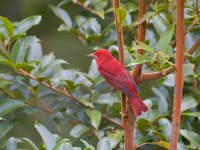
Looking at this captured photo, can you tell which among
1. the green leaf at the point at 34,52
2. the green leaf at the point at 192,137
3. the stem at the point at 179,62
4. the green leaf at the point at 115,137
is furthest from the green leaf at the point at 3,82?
the stem at the point at 179,62

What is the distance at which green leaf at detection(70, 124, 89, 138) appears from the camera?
2133 millimetres

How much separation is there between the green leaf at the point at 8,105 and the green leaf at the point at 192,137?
0.60 meters

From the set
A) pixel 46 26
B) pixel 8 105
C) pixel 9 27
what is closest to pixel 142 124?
pixel 8 105

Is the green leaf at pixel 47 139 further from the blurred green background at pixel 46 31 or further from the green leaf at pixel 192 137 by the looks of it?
the blurred green background at pixel 46 31

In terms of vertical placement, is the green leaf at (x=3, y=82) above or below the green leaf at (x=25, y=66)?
below

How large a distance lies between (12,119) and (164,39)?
730 mm

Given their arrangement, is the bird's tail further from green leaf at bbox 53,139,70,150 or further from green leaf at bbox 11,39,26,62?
green leaf at bbox 11,39,26,62

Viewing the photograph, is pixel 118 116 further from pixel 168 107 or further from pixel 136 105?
pixel 136 105

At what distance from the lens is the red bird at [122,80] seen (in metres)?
1.69

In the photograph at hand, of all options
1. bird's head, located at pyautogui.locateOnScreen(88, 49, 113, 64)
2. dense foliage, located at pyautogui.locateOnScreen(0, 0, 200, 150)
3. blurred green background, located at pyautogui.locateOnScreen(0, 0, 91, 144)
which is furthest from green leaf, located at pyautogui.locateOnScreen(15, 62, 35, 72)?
blurred green background, located at pyautogui.locateOnScreen(0, 0, 91, 144)

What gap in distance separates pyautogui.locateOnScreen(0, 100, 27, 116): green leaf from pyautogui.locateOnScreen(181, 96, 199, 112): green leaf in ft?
1.88

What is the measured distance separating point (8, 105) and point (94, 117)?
31cm

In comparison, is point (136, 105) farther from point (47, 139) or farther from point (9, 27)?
point (9, 27)

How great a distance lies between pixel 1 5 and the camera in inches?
168
